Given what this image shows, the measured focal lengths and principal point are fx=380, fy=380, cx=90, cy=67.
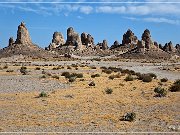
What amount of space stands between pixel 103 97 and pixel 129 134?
9.70m

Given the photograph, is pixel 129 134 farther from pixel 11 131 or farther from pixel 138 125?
pixel 11 131

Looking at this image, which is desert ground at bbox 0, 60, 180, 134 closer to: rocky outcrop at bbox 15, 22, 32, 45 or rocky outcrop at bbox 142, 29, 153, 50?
rocky outcrop at bbox 15, 22, 32, 45

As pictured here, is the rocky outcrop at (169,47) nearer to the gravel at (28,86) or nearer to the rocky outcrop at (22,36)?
the rocky outcrop at (22,36)

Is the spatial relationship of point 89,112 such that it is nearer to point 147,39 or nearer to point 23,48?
point 23,48

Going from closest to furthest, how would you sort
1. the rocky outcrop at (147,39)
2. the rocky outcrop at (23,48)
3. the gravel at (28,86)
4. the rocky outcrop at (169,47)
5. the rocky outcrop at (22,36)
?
1. the gravel at (28,86)
2. the rocky outcrop at (23,48)
3. the rocky outcrop at (22,36)
4. the rocky outcrop at (147,39)
5. the rocky outcrop at (169,47)

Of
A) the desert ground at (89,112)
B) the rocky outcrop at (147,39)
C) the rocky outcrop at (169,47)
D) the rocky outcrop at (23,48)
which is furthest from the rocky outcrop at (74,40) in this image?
the desert ground at (89,112)

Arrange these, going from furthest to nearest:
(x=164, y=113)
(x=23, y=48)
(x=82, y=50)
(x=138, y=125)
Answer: (x=82, y=50), (x=23, y=48), (x=164, y=113), (x=138, y=125)

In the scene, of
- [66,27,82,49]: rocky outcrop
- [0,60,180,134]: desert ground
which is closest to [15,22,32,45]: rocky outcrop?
[66,27,82,49]: rocky outcrop

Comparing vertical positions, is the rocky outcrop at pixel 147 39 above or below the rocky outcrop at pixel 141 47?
above

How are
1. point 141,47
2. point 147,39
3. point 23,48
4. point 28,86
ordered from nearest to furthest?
point 28,86
point 23,48
point 141,47
point 147,39

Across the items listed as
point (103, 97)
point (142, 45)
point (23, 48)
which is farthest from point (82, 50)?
point (103, 97)

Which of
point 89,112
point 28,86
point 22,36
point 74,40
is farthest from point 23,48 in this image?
point 89,112

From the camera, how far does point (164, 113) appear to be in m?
17.4

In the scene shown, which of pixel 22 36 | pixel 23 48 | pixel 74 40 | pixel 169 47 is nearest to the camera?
pixel 23 48
